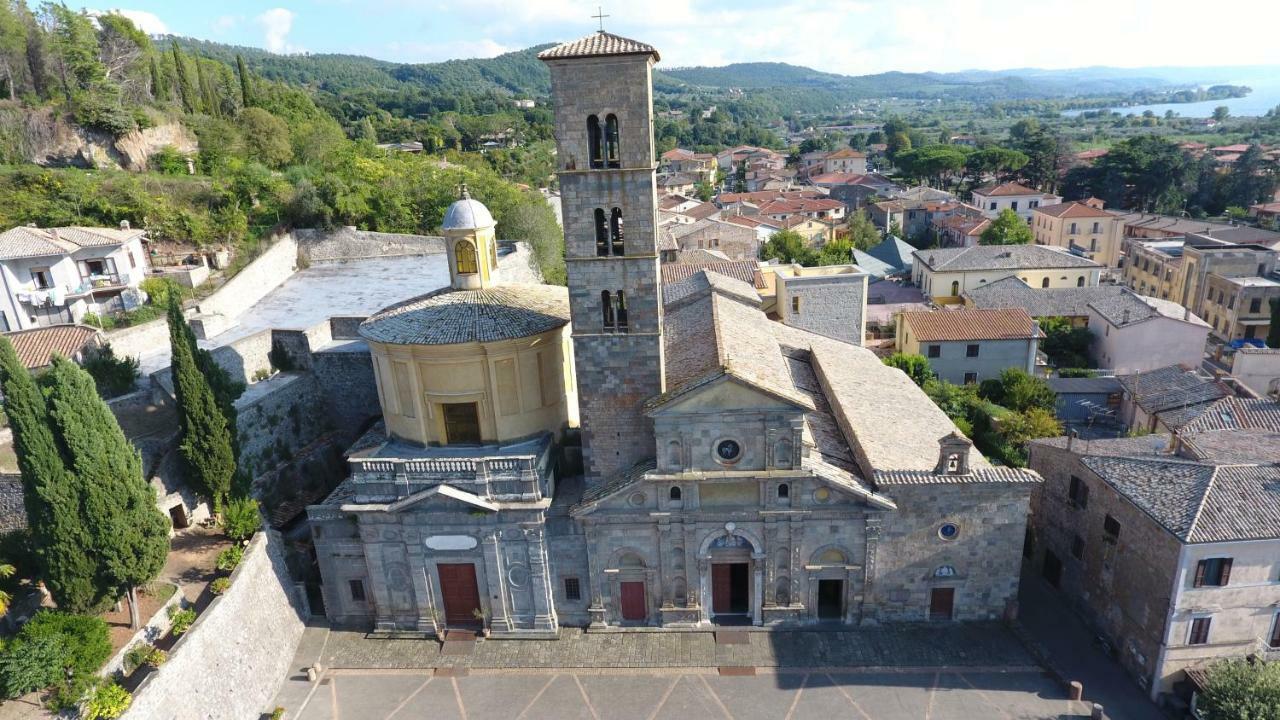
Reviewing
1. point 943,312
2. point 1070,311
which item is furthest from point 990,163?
point 943,312

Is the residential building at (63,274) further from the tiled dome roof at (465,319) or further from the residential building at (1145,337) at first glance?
the residential building at (1145,337)

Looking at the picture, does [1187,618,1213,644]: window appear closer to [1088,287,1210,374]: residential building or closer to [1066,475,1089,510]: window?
[1066,475,1089,510]: window

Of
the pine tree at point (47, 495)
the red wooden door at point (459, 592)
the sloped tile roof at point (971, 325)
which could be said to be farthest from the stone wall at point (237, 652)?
the sloped tile roof at point (971, 325)

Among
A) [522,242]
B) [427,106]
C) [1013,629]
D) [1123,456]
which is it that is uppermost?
[427,106]

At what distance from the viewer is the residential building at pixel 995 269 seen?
196ft

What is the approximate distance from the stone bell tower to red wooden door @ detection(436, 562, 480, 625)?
5214 millimetres

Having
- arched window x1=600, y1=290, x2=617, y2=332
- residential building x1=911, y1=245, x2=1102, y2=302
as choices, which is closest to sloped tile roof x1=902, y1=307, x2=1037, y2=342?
residential building x1=911, y1=245, x2=1102, y2=302

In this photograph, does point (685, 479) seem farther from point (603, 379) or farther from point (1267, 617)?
point (1267, 617)

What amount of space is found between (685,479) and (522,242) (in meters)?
33.1

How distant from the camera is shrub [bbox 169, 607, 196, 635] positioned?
21.3m

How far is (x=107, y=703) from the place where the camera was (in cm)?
1745

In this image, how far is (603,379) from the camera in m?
23.8

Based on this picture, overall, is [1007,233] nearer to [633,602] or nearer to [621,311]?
[621,311]

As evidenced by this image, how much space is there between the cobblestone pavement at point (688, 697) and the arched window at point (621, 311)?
10910mm
